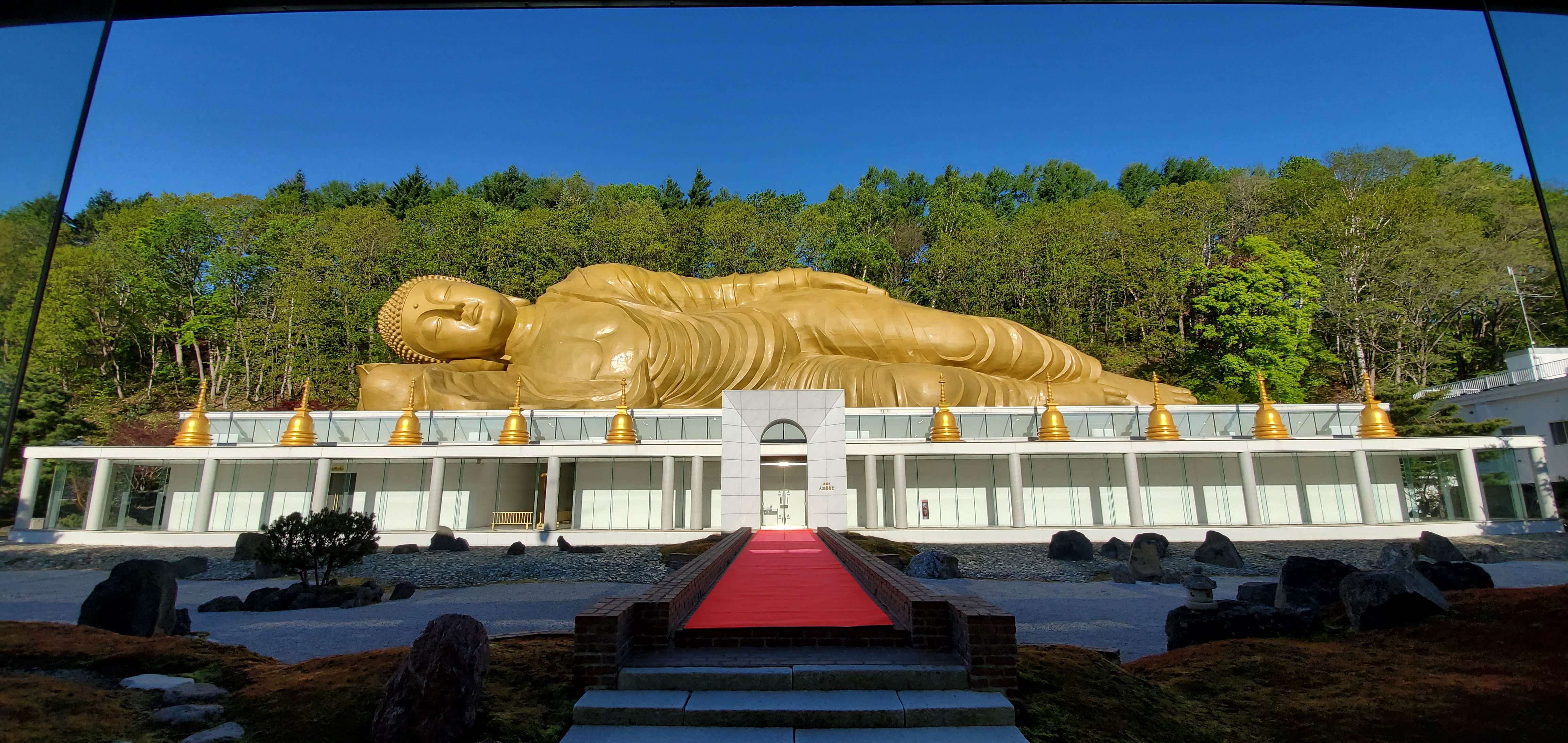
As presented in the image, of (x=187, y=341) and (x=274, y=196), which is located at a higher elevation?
(x=274, y=196)

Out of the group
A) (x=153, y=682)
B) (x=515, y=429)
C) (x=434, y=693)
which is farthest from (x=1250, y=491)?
(x=153, y=682)

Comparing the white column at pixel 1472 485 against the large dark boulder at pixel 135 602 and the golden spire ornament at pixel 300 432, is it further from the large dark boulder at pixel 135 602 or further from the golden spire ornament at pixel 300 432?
the golden spire ornament at pixel 300 432

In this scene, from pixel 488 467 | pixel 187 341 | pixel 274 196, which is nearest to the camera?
pixel 488 467

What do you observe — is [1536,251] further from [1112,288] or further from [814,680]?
[814,680]

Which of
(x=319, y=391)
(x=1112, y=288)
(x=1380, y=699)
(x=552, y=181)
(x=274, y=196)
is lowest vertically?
(x=1380, y=699)

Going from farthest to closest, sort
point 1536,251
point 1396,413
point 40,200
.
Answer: point 1536,251, point 1396,413, point 40,200

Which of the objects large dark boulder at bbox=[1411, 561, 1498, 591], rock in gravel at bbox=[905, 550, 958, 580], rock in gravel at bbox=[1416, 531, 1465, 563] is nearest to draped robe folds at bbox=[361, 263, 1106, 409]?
rock in gravel at bbox=[905, 550, 958, 580]

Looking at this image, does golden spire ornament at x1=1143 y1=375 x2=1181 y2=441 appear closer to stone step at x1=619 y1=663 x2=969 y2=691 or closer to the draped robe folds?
the draped robe folds

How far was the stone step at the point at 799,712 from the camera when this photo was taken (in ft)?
13.6

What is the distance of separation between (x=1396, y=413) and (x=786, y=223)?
25306 millimetres

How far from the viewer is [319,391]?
3297 centimetres

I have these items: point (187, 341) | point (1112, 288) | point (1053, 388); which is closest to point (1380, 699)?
point (1053, 388)

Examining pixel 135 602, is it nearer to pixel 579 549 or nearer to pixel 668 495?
pixel 579 549

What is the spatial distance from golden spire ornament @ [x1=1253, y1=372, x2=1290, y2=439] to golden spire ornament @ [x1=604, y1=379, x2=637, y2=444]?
536 inches
